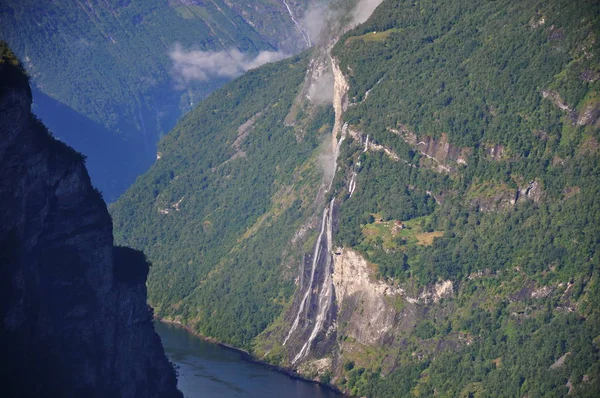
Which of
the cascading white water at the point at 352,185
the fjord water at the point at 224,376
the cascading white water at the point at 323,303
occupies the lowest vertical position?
the fjord water at the point at 224,376

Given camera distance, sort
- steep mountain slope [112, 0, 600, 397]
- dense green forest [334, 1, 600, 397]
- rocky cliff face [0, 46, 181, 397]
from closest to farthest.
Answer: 1. rocky cliff face [0, 46, 181, 397]
2. dense green forest [334, 1, 600, 397]
3. steep mountain slope [112, 0, 600, 397]

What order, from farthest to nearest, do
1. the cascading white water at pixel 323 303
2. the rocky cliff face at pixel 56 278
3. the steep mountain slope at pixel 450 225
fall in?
the cascading white water at pixel 323 303, the steep mountain slope at pixel 450 225, the rocky cliff face at pixel 56 278

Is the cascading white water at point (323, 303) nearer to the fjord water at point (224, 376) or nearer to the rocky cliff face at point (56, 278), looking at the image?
the fjord water at point (224, 376)

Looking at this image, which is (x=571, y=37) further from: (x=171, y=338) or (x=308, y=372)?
(x=171, y=338)

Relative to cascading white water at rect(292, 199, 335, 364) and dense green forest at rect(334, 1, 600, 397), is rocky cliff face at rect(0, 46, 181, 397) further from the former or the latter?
cascading white water at rect(292, 199, 335, 364)

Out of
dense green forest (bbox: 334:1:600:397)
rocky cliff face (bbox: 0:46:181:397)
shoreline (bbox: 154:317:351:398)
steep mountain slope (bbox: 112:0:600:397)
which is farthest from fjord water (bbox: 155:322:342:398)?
rocky cliff face (bbox: 0:46:181:397)

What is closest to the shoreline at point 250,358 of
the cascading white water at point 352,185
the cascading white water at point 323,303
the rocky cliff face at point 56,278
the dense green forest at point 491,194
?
the cascading white water at point 323,303

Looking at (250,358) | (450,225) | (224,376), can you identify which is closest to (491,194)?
(450,225)

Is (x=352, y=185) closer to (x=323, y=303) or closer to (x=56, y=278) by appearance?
(x=323, y=303)
